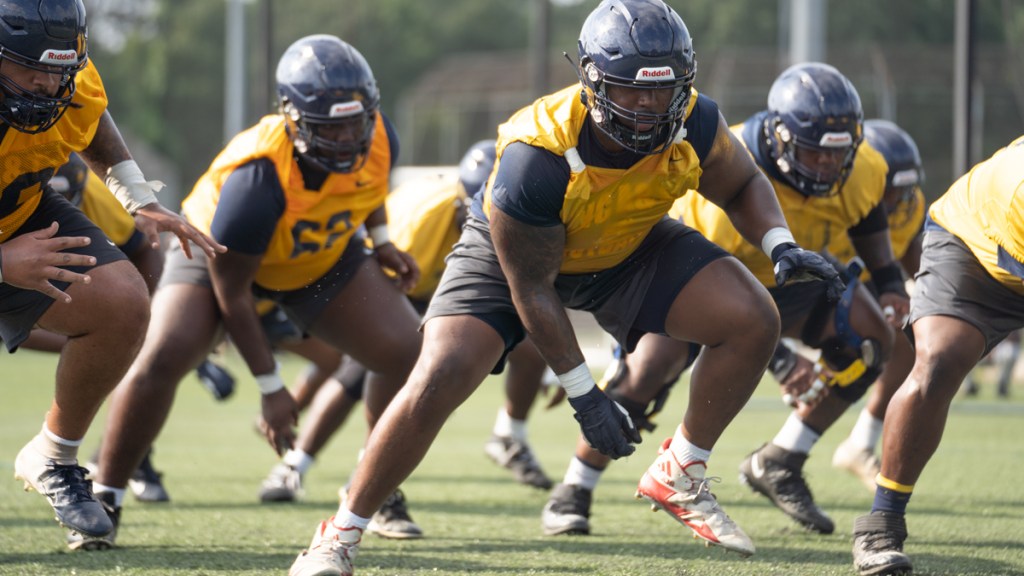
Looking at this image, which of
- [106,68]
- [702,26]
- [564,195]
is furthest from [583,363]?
[106,68]

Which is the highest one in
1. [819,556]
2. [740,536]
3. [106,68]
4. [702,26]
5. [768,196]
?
[768,196]

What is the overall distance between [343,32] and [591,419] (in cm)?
5597

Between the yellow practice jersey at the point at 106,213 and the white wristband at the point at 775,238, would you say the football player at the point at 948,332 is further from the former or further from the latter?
the yellow practice jersey at the point at 106,213

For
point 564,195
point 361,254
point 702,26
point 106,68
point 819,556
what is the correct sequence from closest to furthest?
point 564,195, point 819,556, point 361,254, point 702,26, point 106,68

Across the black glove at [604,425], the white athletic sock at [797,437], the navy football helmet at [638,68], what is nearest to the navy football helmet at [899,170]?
the white athletic sock at [797,437]

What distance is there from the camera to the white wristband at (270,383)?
5.37 meters

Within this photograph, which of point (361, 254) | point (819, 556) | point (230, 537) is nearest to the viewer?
point (819, 556)

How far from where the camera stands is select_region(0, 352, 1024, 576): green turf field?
4.72m

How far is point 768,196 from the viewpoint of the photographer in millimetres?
4637

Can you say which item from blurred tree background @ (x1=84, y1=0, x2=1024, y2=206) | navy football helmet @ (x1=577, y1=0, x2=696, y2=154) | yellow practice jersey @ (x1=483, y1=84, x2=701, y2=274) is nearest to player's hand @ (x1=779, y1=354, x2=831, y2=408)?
yellow practice jersey @ (x1=483, y1=84, x2=701, y2=274)

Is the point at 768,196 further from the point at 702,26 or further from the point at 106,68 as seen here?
the point at 106,68

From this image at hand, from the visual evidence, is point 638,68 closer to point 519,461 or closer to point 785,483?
point 785,483

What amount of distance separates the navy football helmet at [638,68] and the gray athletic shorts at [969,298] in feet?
3.67

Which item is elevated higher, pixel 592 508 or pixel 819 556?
pixel 819 556
